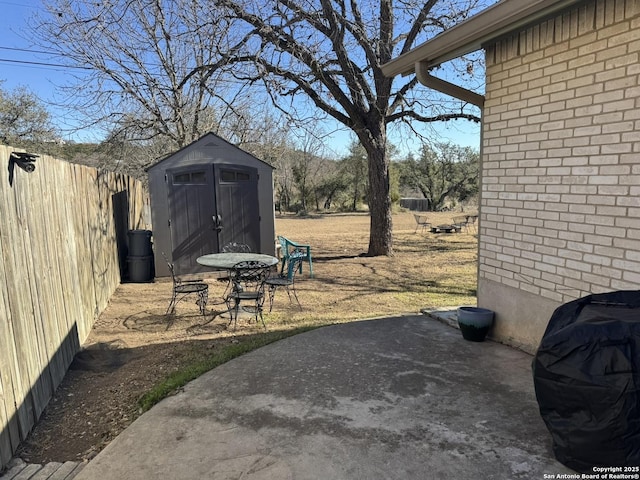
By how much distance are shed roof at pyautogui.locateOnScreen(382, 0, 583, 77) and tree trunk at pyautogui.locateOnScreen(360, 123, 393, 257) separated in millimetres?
5811

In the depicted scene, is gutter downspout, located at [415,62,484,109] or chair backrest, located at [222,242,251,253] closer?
gutter downspout, located at [415,62,484,109]

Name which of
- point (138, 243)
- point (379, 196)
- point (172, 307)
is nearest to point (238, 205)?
point (138, 243)

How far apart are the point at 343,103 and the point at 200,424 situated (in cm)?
874

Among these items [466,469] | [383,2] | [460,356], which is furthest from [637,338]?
[383,2]

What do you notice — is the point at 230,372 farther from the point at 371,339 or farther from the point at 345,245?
the point at 345,245

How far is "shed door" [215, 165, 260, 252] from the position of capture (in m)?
8.13

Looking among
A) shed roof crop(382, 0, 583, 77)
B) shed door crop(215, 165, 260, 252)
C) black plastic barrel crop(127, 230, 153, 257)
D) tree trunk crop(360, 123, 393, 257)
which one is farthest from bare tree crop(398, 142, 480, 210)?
shed roof crop(382, 0, 583, 77)

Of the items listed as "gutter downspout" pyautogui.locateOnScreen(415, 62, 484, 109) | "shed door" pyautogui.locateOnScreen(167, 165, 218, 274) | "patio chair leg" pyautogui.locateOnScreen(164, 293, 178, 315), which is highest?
"gutter downspout" pyautogui.locateOnScreen(415, 62, 484, 109)

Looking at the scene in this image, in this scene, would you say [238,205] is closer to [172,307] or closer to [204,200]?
[204,200]

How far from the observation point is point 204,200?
801 centimetres

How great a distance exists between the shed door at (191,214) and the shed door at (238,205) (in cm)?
17

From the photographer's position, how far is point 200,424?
283cm

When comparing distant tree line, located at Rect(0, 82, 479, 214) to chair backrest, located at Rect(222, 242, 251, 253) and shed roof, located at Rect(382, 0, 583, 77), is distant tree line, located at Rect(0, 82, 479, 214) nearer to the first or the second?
chair backrest, located at Rect(222, 242, 251, 253)

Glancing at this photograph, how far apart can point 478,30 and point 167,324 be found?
4.81m
